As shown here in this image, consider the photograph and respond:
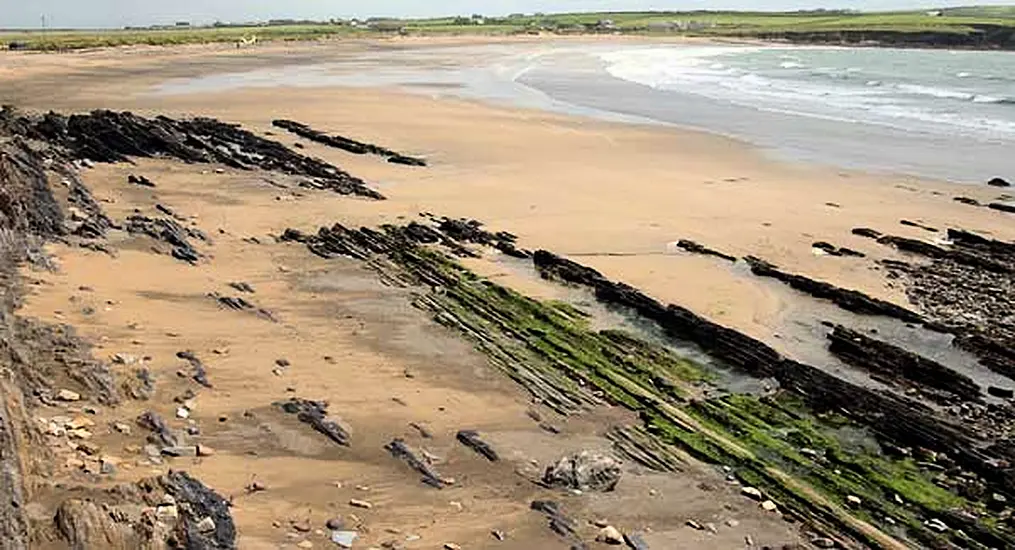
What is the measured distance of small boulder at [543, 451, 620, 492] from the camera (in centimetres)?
756

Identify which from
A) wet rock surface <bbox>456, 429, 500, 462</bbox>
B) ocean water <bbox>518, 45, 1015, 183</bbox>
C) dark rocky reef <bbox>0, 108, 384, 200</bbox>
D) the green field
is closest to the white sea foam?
ocean water <bbox>518, 45, 1015, 183</bbox>

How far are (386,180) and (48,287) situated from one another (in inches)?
445

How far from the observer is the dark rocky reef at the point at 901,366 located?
32.9 feet

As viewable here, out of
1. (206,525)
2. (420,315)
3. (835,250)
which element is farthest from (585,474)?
(835,250)

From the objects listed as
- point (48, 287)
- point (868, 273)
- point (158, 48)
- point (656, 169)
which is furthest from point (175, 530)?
point (158, 48)

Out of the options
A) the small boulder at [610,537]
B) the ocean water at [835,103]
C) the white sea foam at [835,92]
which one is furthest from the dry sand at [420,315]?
the white sea foam at [835,92]

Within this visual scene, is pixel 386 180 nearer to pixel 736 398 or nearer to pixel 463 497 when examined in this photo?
pixel 736 398

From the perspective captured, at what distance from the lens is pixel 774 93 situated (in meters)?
47.8

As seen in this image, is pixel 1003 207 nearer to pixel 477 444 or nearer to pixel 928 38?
pixel 477 444

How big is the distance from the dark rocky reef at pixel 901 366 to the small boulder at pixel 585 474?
421cm

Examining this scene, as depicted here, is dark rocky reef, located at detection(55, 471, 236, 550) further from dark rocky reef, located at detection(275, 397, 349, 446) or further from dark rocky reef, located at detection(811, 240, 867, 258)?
dark rocky reef, located at detection(811, 240, 867, 258)

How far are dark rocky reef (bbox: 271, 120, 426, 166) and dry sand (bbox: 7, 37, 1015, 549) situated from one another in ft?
2.14

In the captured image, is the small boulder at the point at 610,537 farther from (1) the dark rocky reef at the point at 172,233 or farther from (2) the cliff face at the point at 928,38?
(2) the cliff face at the point at 928,38

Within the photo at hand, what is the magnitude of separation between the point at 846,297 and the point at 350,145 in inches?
638
